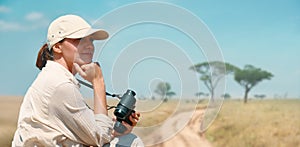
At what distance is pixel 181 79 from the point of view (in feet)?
6.23

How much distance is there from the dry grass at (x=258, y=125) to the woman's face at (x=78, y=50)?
542 inches

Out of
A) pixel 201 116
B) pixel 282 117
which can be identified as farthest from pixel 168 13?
pixel 282 117

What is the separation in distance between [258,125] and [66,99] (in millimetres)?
19903

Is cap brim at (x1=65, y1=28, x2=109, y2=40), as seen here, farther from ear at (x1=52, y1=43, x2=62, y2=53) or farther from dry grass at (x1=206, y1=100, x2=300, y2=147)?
dry grass at (x1=206, y1=100, x2=300, y2=147)

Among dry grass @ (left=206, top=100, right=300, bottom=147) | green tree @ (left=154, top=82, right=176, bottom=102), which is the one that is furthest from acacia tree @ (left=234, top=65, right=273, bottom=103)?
green tree @ (left=154, top=82, right=176, bottom=102)

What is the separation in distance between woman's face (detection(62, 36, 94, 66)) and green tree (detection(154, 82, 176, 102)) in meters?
0.36

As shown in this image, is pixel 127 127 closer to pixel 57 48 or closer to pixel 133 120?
pixel 133 120

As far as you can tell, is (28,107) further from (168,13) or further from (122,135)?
(168,13)

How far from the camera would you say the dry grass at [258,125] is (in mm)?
17781

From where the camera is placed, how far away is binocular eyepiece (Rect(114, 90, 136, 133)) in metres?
1.73

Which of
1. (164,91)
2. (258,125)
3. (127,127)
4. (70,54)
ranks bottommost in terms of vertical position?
(127,127)

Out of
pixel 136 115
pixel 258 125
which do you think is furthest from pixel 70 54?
pixel 258 125

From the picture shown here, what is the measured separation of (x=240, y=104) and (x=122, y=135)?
2345 centimetres

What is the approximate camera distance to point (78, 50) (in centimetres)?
171
